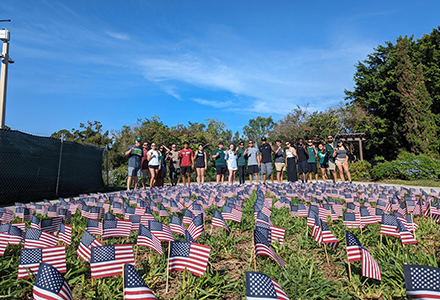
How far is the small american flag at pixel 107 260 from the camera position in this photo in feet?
5.92

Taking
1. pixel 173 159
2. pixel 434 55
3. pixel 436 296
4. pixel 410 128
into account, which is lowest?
pixel 436 296

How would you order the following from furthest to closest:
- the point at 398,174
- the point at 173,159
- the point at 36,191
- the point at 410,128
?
the point at 410,128
the point at 398,174
the point at 173,159
the point at 36,191

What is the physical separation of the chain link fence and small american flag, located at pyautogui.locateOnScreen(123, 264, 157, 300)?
763 cm

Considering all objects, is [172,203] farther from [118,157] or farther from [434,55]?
[434,55]

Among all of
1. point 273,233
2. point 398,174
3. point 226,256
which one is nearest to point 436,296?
point 273,233

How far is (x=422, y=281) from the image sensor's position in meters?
1.33

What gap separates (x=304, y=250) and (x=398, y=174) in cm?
1304

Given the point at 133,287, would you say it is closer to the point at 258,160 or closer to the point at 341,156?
the point at 341,156

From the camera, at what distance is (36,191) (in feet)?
26.8

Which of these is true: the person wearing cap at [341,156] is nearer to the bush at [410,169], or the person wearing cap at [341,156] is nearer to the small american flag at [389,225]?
the bush at [410,169]

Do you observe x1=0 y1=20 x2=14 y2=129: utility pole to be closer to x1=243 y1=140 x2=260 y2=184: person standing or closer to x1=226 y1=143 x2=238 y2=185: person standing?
x1=226 y1=143 x2=238 y2=185: person standing

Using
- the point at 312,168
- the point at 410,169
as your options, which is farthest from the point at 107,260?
the point at 410,169

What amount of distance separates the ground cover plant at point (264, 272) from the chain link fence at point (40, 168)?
561 cm

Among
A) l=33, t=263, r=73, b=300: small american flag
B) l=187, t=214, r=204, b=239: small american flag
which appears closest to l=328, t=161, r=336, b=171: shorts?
l=187, t=214, r=204, b=239: small american flag
